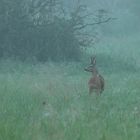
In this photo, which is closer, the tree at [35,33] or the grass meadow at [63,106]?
the grass meadow at [63,106]

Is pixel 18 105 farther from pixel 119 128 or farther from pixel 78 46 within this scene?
pixel 78 46

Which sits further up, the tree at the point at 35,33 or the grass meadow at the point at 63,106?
the grass meadow at the point at 63,106

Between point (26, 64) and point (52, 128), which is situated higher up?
point (52, 128)

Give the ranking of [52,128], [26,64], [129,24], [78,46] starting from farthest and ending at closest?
[129,24] < [78,46] < [26,64] < [52,128]

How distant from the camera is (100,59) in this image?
23844 mm

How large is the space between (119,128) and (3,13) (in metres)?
14.8

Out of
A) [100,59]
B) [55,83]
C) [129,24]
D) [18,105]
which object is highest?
[18,105]

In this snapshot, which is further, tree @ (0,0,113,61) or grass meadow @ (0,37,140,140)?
tree @ (0,0,113,61)

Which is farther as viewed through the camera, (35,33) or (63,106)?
(35,33)

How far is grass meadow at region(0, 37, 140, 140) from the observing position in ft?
27.5

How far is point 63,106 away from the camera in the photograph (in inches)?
436

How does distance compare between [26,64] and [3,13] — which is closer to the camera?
[26,64]

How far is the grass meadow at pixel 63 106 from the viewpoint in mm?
8367

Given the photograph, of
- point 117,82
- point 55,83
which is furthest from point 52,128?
point 117,82
